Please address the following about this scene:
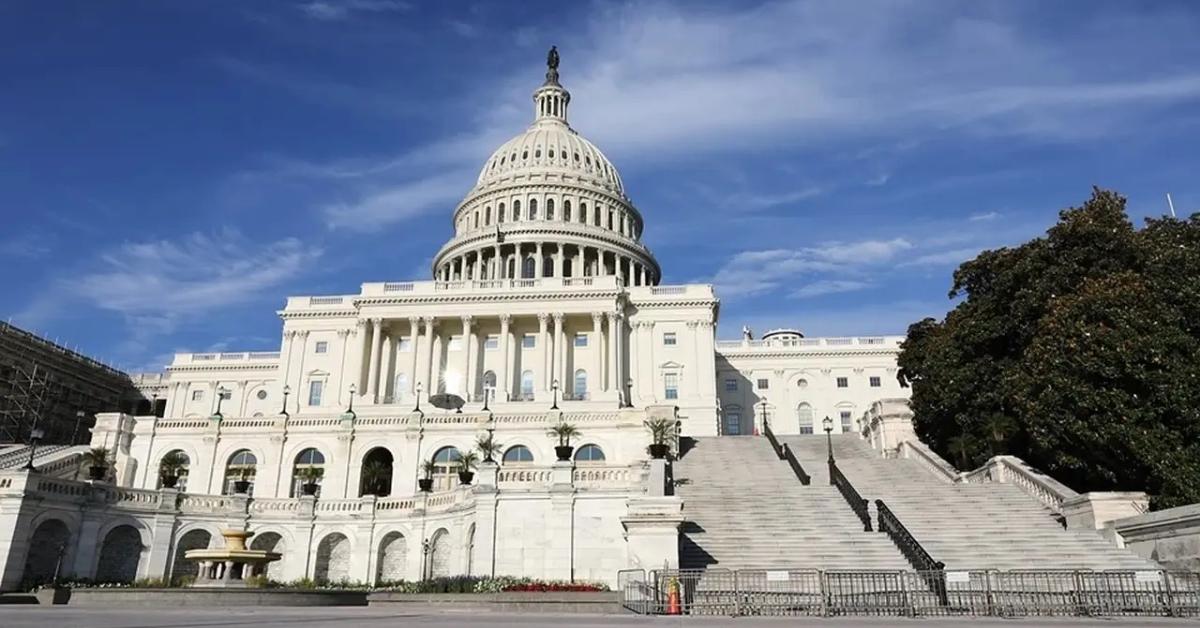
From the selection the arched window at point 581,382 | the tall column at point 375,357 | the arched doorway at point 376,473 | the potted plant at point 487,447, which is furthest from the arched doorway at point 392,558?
the arched window at point 581,382

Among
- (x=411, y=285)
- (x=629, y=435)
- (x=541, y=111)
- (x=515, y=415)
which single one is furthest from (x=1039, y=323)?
(x=541, y=111)

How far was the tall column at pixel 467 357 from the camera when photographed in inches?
2926

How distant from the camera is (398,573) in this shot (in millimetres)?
35906

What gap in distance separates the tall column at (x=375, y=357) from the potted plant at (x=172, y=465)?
2750 cm

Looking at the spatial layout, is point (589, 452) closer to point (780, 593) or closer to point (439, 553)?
point (439, 553)

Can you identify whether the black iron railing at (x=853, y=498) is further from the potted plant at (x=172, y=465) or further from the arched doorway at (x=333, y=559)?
the potted plant at (x=172, y=465)

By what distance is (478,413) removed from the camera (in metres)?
47.1

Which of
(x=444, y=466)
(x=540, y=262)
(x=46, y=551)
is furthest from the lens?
(x=540, y=262)

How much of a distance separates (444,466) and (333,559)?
30.8ft

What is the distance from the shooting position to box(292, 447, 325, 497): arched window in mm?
46016

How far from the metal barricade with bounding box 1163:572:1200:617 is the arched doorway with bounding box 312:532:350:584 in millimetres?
30659

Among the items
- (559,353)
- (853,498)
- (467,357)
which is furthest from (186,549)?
(559,353)

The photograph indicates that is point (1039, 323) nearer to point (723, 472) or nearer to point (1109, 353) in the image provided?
point (1109, 353)

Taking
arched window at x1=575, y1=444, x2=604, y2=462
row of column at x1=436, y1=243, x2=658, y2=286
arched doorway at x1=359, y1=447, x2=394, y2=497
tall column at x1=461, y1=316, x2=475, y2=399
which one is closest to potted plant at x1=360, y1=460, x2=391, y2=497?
arched doorway at x1=359, y1=447, x2=394, y2=497
